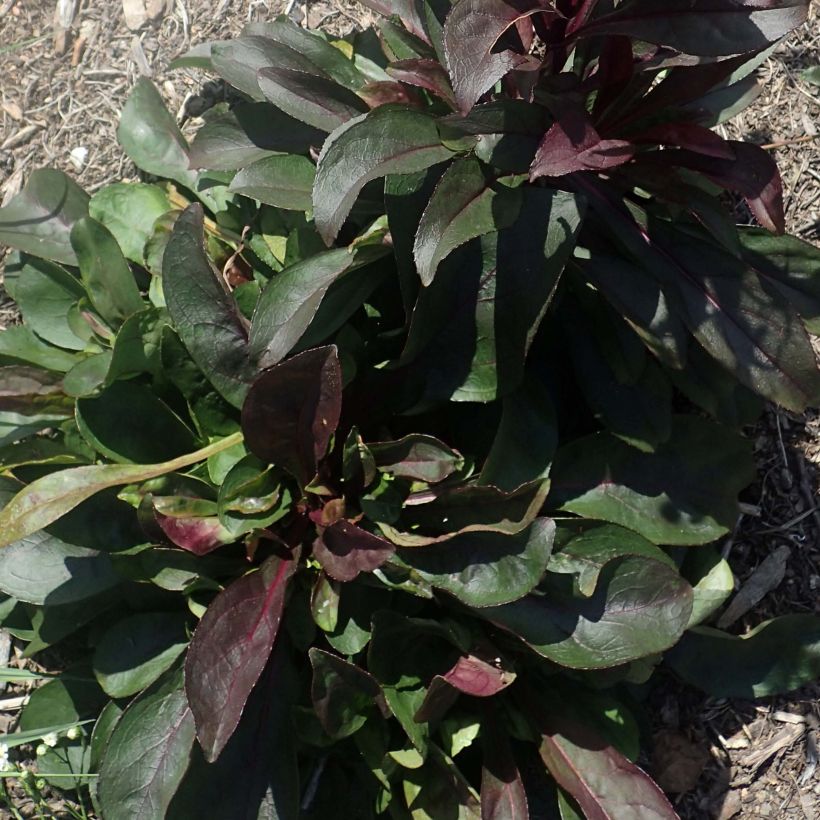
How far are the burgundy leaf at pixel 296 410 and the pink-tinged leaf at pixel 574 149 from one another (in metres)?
0.47

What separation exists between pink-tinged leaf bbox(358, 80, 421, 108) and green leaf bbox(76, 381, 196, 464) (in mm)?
735

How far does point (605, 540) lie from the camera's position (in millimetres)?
1995

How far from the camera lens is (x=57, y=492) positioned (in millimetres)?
1803

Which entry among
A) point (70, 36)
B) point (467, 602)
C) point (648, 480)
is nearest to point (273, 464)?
point (467, 602)

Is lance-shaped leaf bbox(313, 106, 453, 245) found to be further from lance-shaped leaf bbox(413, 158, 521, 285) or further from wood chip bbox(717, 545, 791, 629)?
wood chip bbox(717, 545, 791, 629)

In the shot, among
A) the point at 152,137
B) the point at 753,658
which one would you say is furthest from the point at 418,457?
the point at 152,137

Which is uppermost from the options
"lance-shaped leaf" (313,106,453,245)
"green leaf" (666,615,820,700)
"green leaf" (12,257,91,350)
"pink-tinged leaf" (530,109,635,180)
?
"lance-shaped leaf" (313,106,453,245)

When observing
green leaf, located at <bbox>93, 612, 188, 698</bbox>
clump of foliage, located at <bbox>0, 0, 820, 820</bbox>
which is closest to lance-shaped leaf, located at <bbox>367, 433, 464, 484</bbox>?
clump of foliage, located at <bbox>0, 0, 820, 820</bbox>

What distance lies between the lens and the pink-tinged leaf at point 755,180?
5.82 feet

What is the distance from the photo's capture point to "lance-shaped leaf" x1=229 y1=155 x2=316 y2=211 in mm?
1944

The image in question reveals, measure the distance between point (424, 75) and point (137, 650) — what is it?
1.31 m

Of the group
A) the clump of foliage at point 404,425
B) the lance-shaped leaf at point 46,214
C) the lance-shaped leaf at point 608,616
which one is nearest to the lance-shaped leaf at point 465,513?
the clump of foliage at point 404,425

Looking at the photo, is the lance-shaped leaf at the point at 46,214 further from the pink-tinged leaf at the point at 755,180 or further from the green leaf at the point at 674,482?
the pink-tinged leaf at the point at 755,180

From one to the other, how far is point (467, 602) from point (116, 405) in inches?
31.7
